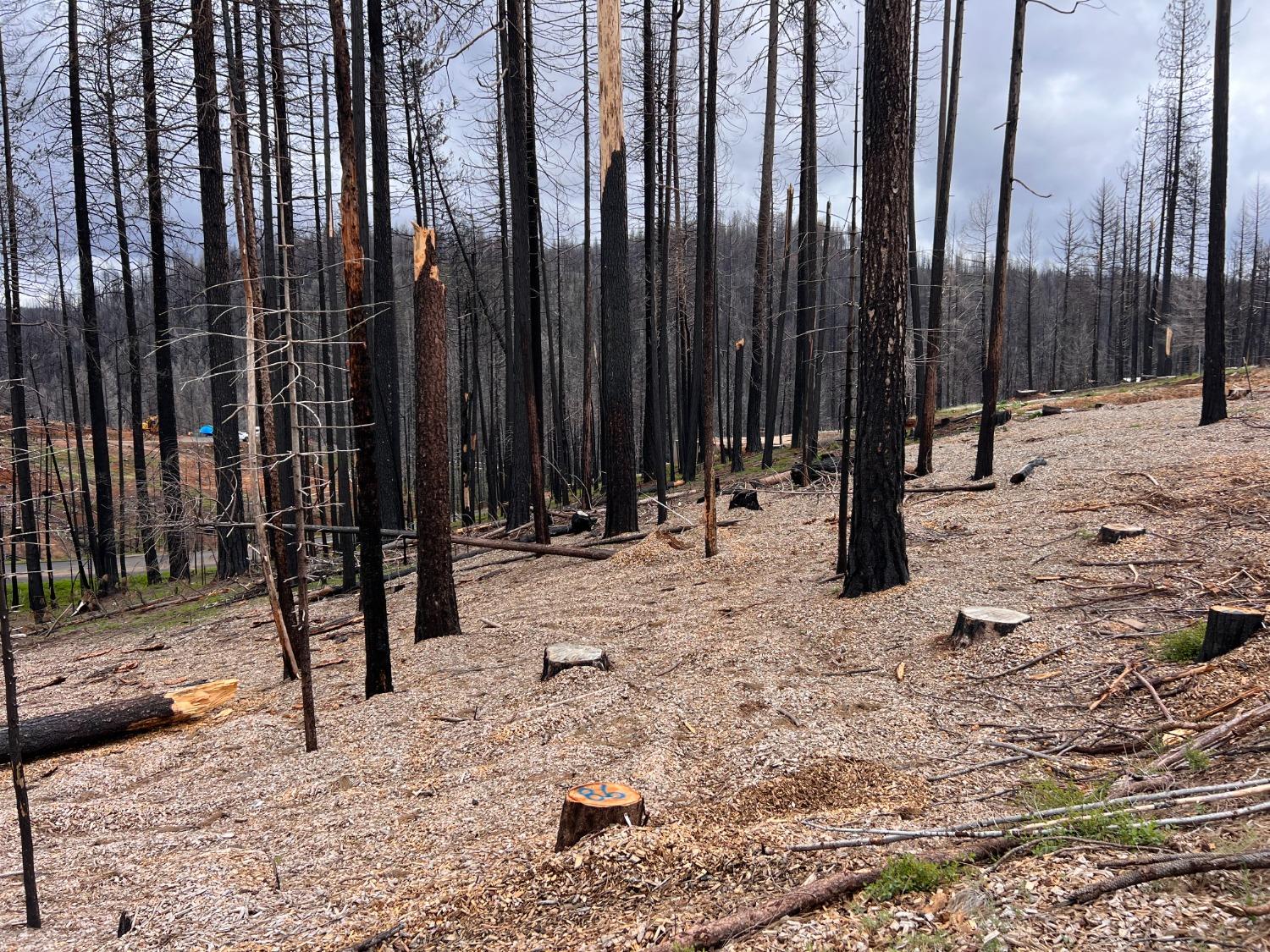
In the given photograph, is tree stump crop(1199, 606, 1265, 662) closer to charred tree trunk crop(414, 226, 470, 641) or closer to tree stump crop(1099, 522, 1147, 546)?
tree stump crop(1099, 522, 1147, 546)

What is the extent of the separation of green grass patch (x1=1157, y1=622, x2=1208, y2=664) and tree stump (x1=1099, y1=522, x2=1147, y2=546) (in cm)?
228

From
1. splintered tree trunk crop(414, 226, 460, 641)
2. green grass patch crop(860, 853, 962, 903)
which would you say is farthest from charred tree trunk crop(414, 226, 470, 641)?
green grass patch crop(860, 853, 962, 903)

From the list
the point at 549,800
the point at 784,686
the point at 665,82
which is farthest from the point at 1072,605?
the point at 665,82

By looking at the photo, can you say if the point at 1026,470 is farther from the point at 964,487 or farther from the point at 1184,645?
the point at 1184,645

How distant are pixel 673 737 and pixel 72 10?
19221mm

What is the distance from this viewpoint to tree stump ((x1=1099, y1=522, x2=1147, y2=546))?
268 inches

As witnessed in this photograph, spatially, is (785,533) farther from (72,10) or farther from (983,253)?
(983,253)

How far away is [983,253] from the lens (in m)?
38.5

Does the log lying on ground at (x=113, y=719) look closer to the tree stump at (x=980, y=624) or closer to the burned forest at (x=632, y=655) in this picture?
the burned forest at (x=632, y=655)

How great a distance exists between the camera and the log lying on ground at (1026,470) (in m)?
10.6

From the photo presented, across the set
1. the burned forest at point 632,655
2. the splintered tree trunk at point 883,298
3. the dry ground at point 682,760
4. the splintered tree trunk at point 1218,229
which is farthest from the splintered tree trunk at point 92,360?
the splintered tree trunk at point 1218,229

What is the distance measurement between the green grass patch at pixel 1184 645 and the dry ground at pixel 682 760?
0.12m

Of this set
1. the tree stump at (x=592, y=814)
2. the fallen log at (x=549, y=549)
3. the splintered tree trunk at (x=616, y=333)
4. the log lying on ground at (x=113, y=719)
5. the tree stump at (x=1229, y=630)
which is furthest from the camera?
the splintered tree trunk at (x=616, y=333)

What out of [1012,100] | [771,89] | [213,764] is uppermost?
[771,89]
